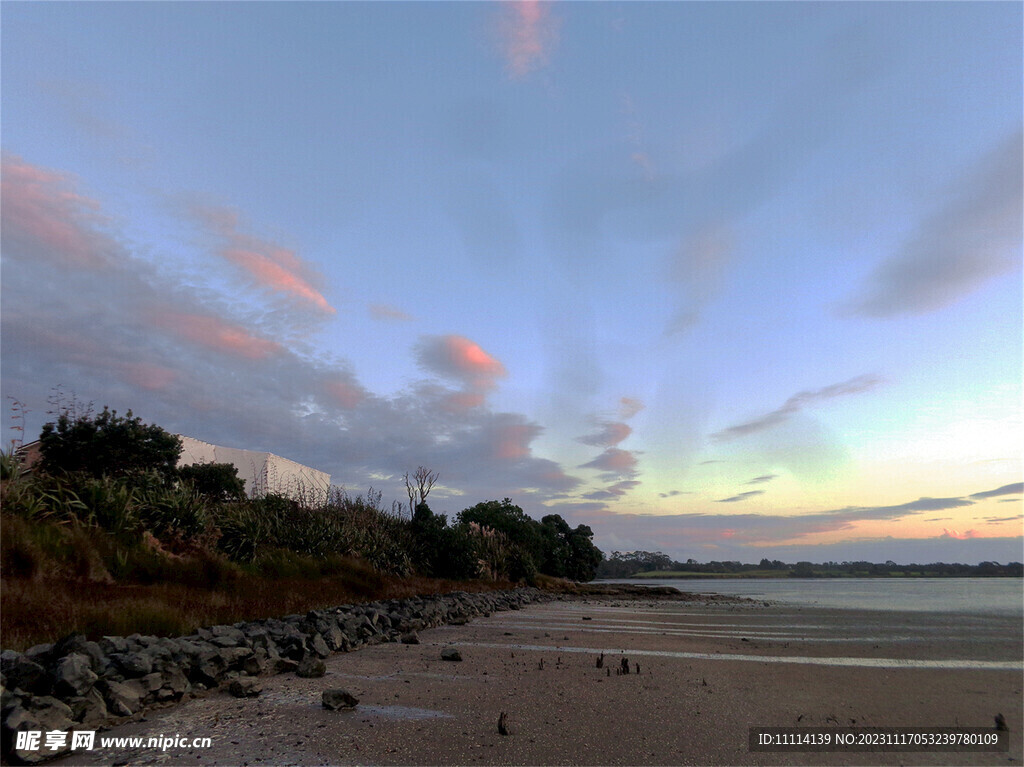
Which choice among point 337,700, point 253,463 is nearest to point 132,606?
point 337,700

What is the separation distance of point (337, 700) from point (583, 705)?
7.69 feet

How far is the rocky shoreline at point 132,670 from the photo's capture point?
4.23 metres

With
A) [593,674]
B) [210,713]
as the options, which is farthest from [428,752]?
[593,674]

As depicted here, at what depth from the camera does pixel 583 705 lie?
5531mm

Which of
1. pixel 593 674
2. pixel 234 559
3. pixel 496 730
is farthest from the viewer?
pixel 234 559

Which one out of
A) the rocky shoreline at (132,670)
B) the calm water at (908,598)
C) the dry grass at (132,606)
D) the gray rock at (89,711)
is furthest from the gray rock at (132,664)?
the calm water at (908,598)

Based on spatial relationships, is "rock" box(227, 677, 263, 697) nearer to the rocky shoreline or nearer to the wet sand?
the rocky shoreline

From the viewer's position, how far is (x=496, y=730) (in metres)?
4.70

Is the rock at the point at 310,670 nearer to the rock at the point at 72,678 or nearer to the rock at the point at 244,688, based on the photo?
the rock at the point at 244,688

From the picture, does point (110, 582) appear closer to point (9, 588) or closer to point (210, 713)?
point (9, 588)

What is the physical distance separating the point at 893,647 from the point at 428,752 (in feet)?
36.7

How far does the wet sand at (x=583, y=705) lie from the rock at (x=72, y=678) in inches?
18.7

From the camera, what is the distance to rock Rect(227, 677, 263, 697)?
18.0 ft

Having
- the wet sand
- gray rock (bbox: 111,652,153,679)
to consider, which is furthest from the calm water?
gray rock (bbox: 111,652,153,679)
